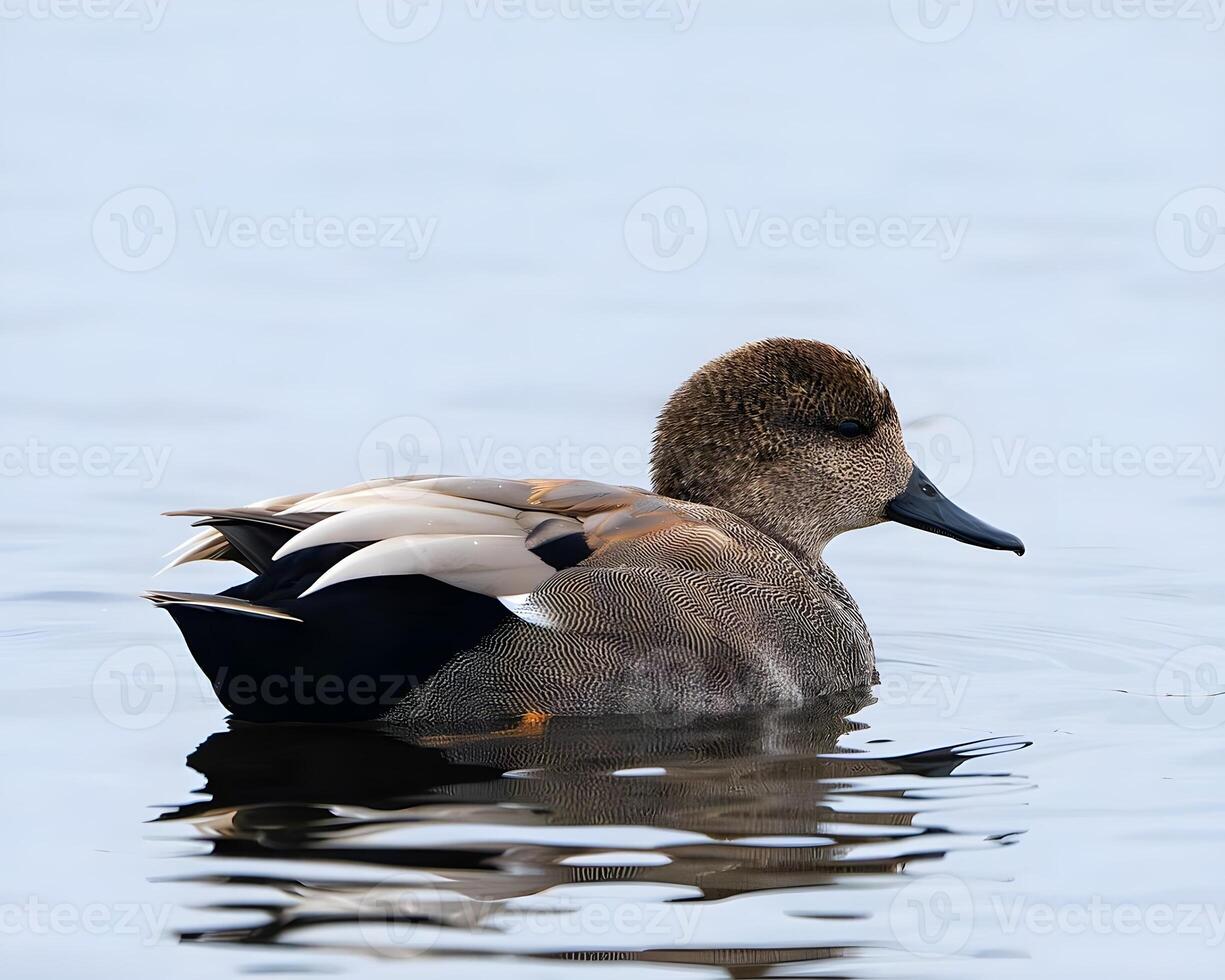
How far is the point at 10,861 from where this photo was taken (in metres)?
6.23

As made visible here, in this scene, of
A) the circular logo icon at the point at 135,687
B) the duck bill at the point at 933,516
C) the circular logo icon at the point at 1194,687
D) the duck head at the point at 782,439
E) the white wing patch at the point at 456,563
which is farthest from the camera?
the duck bill at the point at 933,516

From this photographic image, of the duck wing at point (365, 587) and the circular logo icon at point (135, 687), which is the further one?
the circular logo icon at point (135, 687)

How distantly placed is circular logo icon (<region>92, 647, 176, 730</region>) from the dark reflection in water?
1.29 ft

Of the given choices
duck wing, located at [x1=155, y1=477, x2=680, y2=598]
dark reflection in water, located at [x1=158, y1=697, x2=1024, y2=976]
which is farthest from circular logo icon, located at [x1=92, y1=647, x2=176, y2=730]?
duck wing, located at [x1=155, y1=477, x2=680, y2=598]

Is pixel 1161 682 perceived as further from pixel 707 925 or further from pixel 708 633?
pixel 707 925

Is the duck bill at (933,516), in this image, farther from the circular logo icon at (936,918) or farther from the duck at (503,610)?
the circular logo icon at (936,918)

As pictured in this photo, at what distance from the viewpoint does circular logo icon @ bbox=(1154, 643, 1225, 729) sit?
313 inches

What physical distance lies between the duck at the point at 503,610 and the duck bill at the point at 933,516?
1.97 ft

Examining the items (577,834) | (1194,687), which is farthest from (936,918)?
(1194,687)

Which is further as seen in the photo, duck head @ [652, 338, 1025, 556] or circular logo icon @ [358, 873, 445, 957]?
duck head @ [652, 338, 1025, 556]

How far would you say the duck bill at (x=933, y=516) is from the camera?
8.95 meters

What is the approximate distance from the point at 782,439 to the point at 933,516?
742mm

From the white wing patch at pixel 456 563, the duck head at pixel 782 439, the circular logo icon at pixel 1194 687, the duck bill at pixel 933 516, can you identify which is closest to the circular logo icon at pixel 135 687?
the white wing patch at pixel 456 563

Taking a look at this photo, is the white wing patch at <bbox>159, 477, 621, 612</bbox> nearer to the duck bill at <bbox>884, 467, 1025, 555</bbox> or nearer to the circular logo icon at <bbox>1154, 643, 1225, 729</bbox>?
the duck bill at <bbox>884, 467, 1025, 555</bbox>
